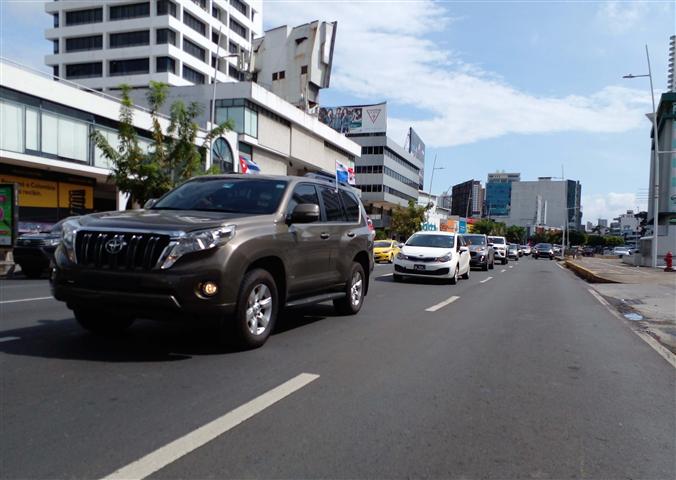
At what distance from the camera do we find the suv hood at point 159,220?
5.13 m

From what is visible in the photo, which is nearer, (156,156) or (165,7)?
(156,156)

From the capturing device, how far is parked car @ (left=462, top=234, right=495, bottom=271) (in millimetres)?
24766

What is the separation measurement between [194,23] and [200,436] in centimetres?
6251

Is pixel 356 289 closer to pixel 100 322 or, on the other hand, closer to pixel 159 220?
pixel 100 322

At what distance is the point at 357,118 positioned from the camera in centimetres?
8212

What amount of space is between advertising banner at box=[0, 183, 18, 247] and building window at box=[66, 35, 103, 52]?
45977mm

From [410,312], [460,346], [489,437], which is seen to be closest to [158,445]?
[489,437]

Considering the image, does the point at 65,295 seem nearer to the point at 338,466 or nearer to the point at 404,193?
the point at 338,466

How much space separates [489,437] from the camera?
365 cm

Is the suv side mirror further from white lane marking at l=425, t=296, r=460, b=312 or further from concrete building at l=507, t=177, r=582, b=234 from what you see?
concrete building at l=507, t=177, r=582, b=234

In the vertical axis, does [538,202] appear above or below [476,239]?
above

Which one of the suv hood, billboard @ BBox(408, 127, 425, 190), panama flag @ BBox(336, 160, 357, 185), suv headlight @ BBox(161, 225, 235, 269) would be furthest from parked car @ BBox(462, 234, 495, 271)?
billboard @ BBox(408, 127, 425, 190)

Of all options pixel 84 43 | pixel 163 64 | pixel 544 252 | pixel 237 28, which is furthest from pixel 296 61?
pixel 544 252

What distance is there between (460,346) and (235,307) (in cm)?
277
